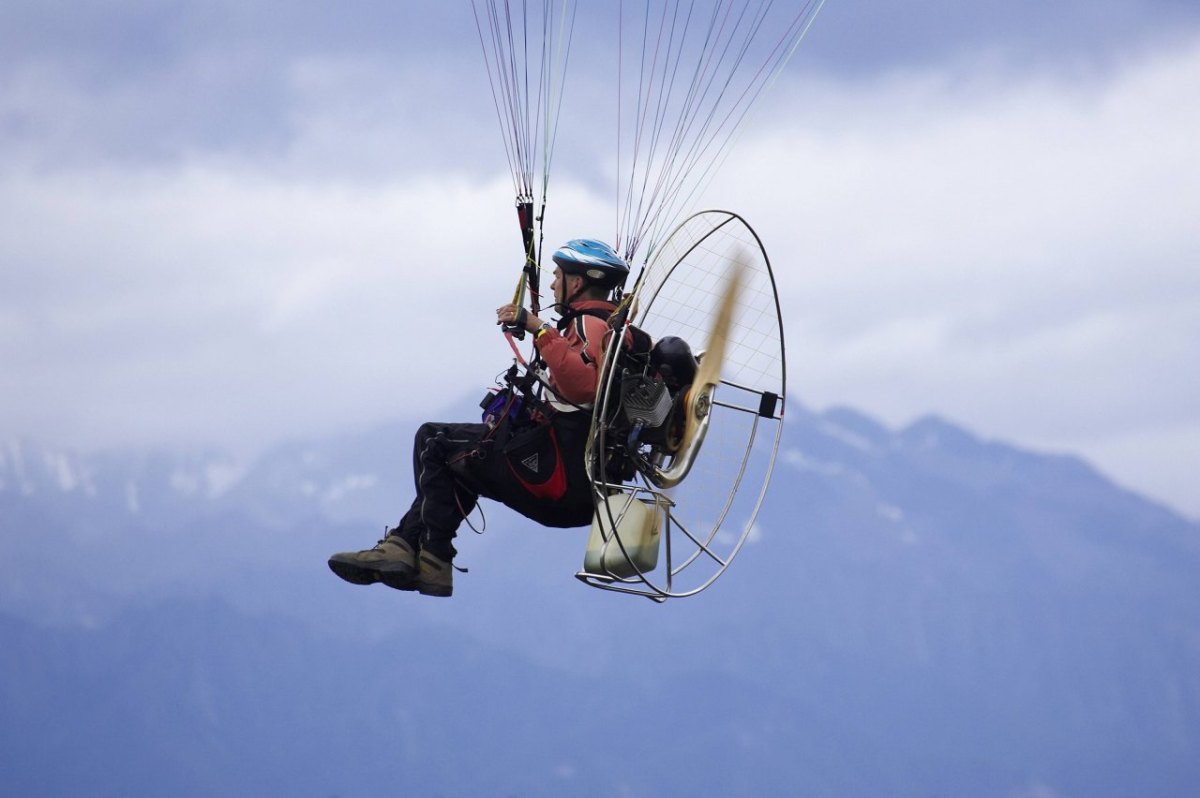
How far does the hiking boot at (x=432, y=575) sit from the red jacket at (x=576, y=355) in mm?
1460

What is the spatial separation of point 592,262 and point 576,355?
83cm

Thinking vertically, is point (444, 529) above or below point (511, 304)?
below

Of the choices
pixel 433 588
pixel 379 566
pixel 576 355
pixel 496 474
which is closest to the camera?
pixel 576 355

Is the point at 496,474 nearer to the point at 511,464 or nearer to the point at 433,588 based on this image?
the point at 511,464

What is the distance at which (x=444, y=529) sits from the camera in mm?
9711

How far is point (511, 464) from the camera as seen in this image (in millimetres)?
9453

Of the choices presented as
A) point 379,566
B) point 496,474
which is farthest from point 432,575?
point 496,474

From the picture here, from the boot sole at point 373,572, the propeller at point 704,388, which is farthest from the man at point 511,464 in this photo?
the propeller at point 704,388

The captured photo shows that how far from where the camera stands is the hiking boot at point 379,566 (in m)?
9.35

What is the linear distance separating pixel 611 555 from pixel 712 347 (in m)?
1.42

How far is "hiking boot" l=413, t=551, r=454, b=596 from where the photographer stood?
963 cm

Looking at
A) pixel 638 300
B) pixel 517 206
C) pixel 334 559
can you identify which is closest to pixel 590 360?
pixel 638 300

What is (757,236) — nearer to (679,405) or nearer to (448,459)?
(679,405)

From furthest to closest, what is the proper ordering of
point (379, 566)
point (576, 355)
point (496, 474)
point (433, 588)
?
point (433, 588), point (496, 474), point (379, 566), point (576, 355)
